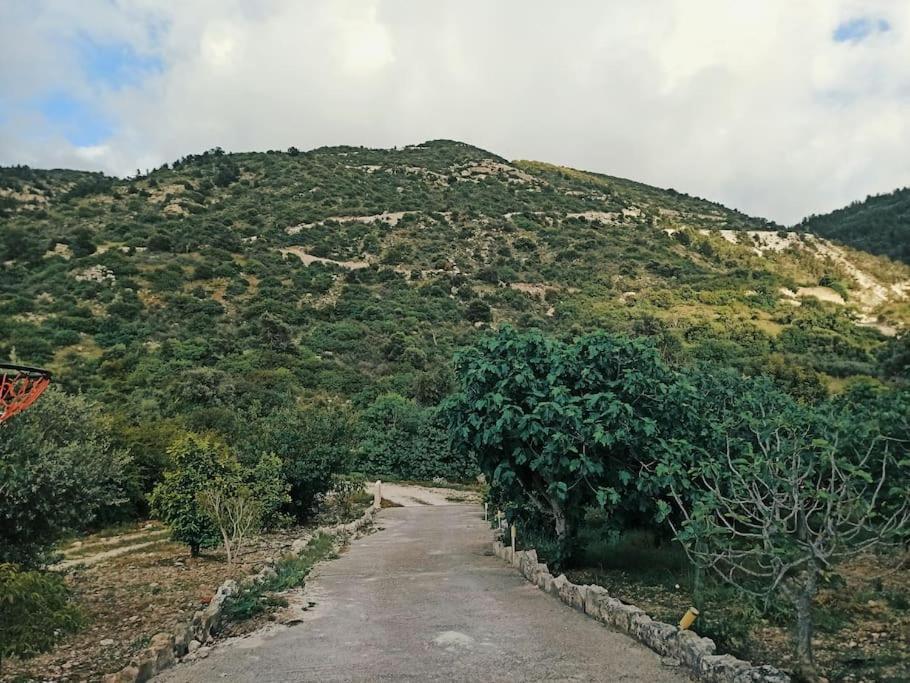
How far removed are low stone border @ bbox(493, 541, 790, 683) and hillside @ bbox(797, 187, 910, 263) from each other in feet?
244

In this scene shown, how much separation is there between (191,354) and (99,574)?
1321 inches

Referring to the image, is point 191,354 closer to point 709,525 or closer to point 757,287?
point 709,525

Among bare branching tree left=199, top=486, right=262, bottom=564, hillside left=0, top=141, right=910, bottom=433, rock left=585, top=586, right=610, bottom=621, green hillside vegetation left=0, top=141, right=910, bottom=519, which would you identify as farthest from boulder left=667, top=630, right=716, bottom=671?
hillside left=0, top=141, right=910, bottom=433

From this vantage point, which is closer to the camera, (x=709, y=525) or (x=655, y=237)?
(x=709, y=525)

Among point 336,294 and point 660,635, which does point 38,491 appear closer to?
point 660,635

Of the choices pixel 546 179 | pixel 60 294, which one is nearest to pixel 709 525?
pixel 60 294

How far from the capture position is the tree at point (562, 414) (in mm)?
11406

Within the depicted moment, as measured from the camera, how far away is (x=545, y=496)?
43.4 feet

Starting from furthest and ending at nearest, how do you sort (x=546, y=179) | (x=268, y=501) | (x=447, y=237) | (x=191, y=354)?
1. (x=546, y=179)
2. (x=447, y=237)
3. (x=191, y=354)
4. (x=268, y=501)

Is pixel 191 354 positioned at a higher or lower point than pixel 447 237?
lower

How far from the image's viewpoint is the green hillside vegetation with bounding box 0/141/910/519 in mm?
40688

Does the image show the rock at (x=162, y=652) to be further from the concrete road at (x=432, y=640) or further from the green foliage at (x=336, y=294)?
the green foliage at (x=336, y=294)

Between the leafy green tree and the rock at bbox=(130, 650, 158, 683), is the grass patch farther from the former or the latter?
the leafy green tree

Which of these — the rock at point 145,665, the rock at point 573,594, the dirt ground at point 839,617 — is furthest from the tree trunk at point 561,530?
the rock at point 145,665
